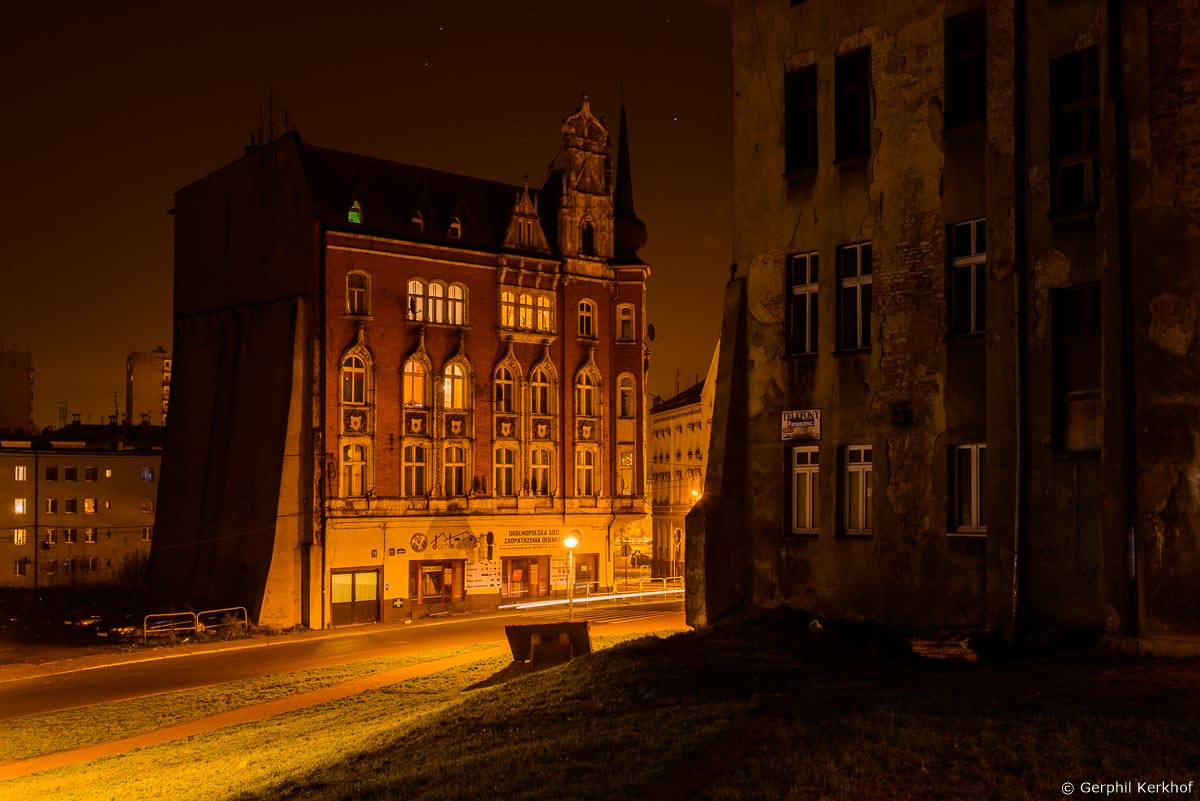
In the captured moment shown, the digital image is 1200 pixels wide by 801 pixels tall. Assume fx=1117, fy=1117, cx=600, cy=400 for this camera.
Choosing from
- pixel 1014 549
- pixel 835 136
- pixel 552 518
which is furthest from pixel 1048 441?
pixel 552 518

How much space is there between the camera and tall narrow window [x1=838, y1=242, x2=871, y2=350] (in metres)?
20.0

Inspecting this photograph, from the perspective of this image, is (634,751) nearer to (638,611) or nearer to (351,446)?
(638,611)

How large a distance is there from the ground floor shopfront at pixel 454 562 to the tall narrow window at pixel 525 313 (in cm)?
930

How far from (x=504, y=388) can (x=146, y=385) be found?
7549 centimetres

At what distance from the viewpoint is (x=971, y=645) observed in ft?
54.7

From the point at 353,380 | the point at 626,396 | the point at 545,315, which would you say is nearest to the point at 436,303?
the point at 353,380

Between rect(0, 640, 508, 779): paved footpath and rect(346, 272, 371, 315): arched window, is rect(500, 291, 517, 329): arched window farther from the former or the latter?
rect(0, 640, 508, 779): paved footpath

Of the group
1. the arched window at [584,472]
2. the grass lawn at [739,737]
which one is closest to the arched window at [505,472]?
the arched window at [584,472]

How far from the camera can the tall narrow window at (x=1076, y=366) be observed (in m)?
16.4

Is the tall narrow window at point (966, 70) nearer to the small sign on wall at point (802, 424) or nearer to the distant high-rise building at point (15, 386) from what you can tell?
the small sign on wall at point (802, 424)

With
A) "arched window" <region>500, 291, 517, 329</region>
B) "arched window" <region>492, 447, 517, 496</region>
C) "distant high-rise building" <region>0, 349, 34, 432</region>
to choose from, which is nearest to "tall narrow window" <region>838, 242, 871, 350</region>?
"arched window" <region>500, 291, 517, 329</region>

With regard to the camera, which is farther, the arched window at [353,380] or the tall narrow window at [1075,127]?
the arched window at [353,380]

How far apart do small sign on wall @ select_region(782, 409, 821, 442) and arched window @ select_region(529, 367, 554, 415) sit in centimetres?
3453

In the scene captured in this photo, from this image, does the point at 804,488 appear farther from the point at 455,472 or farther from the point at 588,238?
the point at 588,238
